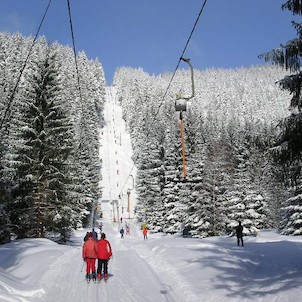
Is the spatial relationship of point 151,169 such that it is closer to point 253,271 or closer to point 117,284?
point 253,271

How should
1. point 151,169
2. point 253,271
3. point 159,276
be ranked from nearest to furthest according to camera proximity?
point 159,276
point 253,271
point 151,169

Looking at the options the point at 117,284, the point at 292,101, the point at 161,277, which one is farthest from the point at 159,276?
the point at 292,101

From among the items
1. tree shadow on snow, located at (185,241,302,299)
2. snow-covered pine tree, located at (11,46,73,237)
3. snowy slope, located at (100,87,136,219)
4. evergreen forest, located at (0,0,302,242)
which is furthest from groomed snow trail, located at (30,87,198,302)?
snowy slope, located at (100,87,136,219)

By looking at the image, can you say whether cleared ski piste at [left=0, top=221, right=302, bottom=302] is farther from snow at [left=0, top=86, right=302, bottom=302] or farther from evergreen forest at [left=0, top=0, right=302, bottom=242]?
evergreen forest at [left=0, top=0, right=302, bottom=242]

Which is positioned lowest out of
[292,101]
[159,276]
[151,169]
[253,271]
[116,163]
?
[159,276]

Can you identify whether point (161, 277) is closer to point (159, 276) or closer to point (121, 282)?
point (159, 276)

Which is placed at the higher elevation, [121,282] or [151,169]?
[151,169]

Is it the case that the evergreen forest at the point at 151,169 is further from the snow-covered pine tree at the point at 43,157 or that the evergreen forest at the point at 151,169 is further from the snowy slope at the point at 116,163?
A: the snowy slope at the point at 116,163

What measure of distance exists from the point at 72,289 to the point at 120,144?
4649 inches

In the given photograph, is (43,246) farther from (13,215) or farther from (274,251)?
(274,251)

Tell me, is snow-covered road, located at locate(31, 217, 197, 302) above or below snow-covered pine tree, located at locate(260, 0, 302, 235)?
below

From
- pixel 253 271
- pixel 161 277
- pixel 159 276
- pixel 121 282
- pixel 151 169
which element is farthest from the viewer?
pixel 151 169

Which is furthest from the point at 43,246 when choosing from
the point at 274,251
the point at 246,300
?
the point at 246,300

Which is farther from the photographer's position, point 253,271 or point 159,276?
point 253,271
